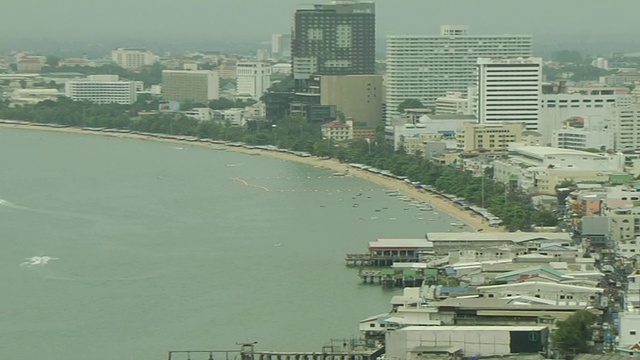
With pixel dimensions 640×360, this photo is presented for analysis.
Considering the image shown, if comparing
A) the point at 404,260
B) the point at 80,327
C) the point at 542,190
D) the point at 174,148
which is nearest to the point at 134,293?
the point at 80,327

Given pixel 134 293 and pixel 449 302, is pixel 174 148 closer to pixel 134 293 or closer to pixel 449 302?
pixel 134 293

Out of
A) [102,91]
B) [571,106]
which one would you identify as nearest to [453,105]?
[571,106]

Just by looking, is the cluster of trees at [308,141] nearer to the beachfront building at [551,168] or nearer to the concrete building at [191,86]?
the beachfront building at [551,168]

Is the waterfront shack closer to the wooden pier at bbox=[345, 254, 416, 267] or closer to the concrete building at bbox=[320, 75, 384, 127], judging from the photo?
the wooden pier at bbox=[345, 254, 416, 267]

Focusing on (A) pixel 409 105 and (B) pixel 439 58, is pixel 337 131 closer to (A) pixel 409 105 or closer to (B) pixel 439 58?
(A) pixel 409 105

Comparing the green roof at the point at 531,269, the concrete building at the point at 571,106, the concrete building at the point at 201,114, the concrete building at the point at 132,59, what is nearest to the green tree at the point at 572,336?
the green roof at the point at 531,269

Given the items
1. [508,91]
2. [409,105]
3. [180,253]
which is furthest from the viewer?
A: [409,105]

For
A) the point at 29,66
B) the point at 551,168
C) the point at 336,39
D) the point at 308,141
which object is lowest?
the point at 308,141
